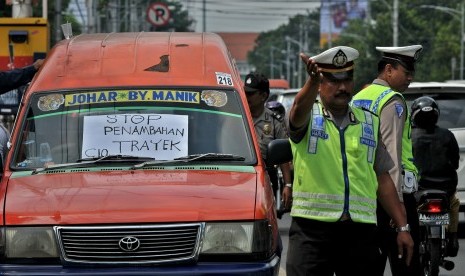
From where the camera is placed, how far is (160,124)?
8.07 metres

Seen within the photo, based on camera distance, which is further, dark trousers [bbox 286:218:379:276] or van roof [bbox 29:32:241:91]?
van roof [bbox 29:32:241:91]

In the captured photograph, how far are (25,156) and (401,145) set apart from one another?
2.34 metres

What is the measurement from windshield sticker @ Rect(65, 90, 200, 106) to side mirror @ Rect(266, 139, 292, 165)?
0.83 meters

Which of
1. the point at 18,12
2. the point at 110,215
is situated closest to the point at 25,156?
the point at 110,215

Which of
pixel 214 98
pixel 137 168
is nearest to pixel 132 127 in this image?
pixel 137 168

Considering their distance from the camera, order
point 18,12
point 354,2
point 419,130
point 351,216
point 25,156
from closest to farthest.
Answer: point 351,216 < point 25,156 < point 419,130 < point 18,12 < point 354,2

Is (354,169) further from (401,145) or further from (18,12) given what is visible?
(18,12)

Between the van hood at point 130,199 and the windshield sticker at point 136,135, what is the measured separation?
0.42m

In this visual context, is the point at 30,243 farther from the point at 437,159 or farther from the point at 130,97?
the point at 437,159

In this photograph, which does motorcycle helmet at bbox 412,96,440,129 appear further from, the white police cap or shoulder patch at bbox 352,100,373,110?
the white police cap

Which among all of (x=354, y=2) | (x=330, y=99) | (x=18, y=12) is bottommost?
(x=354, y=2)

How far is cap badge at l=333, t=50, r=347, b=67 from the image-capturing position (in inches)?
265

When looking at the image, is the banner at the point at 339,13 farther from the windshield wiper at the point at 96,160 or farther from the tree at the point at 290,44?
the windshield wiper at the point at 96,160

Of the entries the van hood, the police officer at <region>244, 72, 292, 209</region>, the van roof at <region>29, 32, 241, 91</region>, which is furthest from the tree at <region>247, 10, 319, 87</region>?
the van hood
